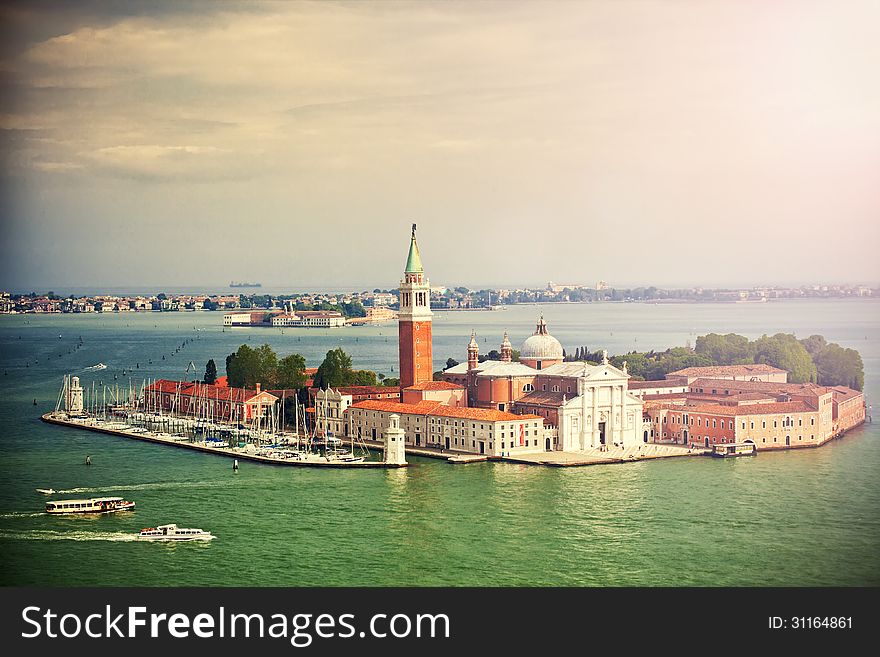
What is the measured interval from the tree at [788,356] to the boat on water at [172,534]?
9.88 metres

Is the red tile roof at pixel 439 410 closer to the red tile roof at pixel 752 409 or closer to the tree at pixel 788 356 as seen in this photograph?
the red tile roof at pixel 752 409

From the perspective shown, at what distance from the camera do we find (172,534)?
9.48 meters

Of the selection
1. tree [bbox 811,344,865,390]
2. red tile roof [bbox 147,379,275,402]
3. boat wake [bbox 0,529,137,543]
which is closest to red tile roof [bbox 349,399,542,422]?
red tile roof [bbox 147,379,275,402]

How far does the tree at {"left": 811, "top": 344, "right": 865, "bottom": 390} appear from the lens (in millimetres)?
16391

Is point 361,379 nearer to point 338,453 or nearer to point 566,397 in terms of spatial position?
point 338,453

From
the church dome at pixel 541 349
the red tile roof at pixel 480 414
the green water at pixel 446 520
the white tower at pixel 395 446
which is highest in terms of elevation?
the church dome at pixel 541 349

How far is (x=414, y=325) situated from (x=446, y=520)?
5.40 m

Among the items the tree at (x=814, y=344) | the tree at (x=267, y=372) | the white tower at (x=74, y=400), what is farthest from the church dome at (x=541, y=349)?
the white tower at (x=74, y=400)

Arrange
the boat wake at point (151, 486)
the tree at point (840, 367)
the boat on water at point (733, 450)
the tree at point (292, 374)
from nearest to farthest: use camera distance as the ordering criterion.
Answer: the boat wake at point (151, 486), the boat on water at point (733, 450), the tree at point (840, 367), the tree at point (292, 374)

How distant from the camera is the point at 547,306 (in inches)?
1264

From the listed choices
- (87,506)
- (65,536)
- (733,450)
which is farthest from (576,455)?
(65,536)

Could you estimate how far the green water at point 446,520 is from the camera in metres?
8.60
